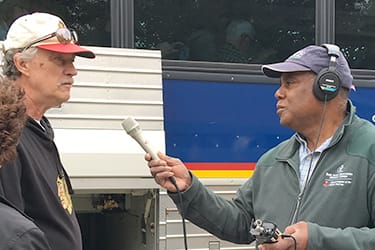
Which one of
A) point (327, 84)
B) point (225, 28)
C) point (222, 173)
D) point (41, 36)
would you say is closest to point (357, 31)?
point (225, 28)

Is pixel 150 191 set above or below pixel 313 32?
below

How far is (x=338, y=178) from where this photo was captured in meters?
2.37

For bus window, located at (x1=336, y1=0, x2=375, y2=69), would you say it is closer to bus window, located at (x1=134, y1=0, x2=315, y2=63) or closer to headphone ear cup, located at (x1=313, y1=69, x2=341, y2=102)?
bus window, located at (x1=134, y1=0, x2=315, y2=63)

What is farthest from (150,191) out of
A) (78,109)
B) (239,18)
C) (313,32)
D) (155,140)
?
(313,32)

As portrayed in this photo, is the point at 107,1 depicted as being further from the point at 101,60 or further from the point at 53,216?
the point at 53,216

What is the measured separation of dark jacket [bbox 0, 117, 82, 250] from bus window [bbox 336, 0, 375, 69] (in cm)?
221

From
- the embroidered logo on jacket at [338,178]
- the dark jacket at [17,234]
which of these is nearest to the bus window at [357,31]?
the embroidered logo on jacket at [338,178]

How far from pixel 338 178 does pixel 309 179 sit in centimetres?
11

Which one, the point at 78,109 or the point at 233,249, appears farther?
the point at 233,249

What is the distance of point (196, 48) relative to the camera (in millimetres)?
3602

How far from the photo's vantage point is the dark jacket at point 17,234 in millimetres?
1440

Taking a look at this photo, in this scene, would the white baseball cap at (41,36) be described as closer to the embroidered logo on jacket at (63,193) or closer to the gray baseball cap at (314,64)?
the embroidered logo on jacket at (63,193)

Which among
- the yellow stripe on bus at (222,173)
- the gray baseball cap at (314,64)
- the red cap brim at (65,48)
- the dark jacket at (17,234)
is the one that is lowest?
the yellow stripe on bus at (222,173)

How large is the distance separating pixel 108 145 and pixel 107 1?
2.42 feet
